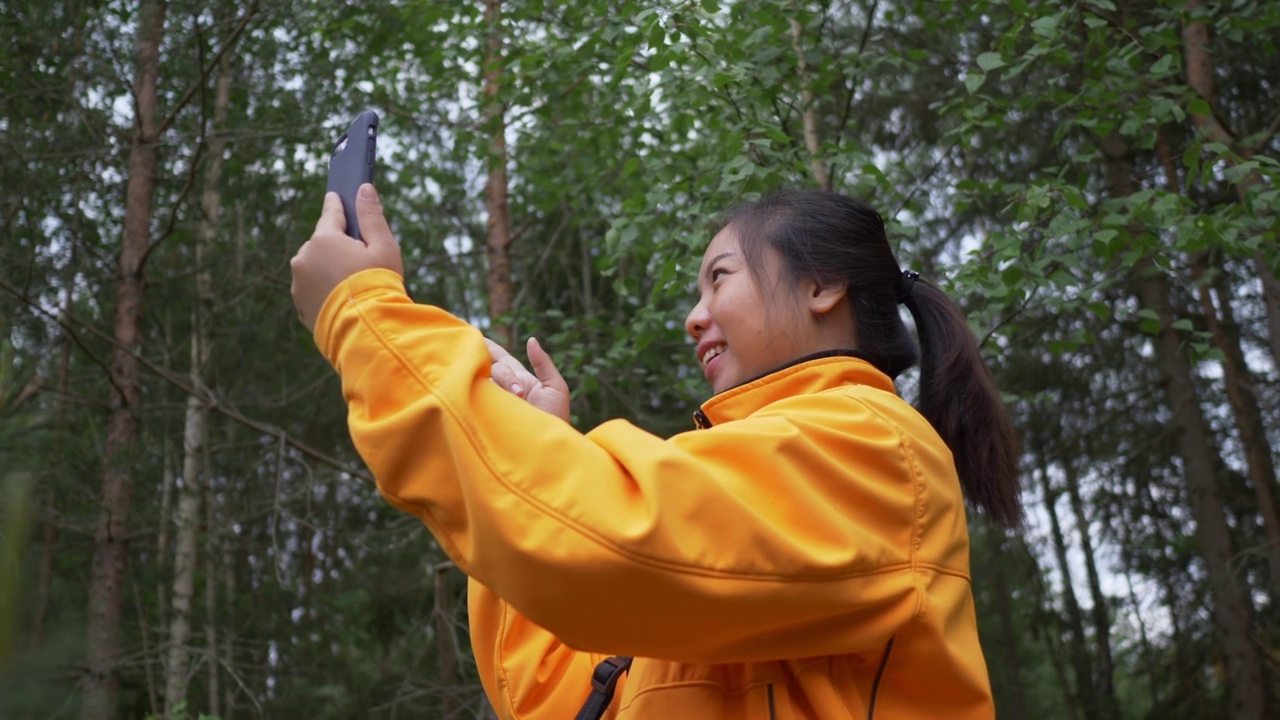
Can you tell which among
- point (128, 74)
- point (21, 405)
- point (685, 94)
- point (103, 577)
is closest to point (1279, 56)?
point (685, 94)

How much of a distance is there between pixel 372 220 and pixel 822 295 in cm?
75

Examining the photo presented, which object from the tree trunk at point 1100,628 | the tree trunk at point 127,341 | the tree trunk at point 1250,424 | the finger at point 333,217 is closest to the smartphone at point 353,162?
the finger at point 333,217

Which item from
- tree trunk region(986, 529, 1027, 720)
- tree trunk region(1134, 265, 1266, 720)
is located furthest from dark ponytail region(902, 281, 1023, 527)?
tree trunk region(986, 529, 1027, 720)

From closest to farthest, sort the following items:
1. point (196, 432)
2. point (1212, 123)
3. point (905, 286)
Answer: point (905, 286) → point (1212, 123) → point (196, 432)

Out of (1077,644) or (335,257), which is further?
(1077,644)

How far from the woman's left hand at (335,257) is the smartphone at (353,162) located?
0.03 metres

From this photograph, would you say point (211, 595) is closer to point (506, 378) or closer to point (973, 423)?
point (506, 378)

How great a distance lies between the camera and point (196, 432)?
32.3 feet

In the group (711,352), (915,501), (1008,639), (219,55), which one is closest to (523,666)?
(711,352)

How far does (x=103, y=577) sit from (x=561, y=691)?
521 cm

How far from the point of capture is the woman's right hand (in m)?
1.83

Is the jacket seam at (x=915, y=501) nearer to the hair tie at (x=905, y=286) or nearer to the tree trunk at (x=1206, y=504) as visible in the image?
the hair tie at (x=905, y=286)

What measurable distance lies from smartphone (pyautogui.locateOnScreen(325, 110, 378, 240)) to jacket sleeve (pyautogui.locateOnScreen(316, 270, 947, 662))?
164 mm

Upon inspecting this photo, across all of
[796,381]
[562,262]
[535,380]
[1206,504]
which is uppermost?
[562,262]
